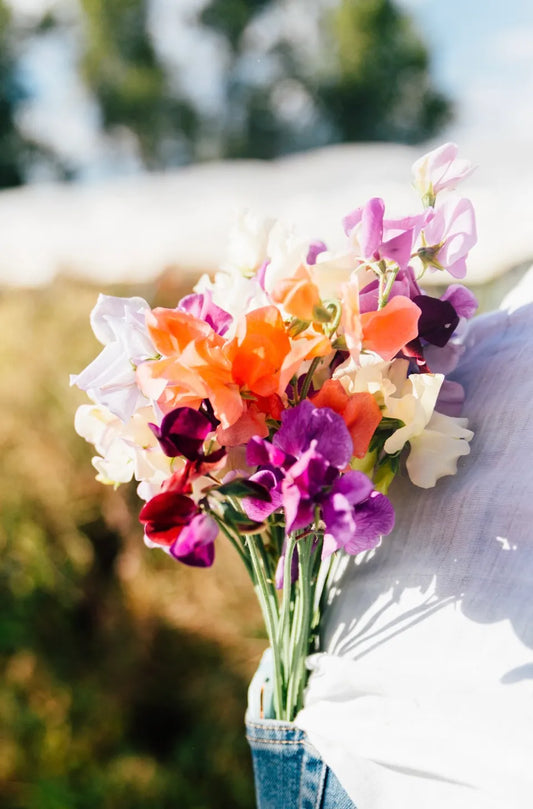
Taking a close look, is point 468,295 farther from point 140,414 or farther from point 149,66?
point 149,66

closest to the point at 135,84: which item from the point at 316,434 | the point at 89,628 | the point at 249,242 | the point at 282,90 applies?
the point at 282,90

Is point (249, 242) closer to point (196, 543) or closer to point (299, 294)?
point (299, 294)

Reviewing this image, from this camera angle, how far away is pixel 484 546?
1.72 ft

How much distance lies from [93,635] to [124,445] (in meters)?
1.46


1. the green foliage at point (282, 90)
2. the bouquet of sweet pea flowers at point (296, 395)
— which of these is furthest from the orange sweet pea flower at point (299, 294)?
the green foliage at point (282, 90)

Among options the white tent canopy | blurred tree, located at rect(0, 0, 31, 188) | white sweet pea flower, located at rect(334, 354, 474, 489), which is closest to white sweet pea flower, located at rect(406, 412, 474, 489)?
white sweet pea flower, located at rect(334, 354, 474, 489)

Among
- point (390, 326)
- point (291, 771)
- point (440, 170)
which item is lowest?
point (291, 771)

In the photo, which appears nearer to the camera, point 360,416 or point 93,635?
point 360,416

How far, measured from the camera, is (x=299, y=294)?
48cm

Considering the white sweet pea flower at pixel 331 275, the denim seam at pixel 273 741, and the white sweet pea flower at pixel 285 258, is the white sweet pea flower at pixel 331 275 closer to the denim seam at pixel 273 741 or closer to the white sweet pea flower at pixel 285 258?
the white sweet pea flower at pixel 285 258

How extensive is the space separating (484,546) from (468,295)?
0.64 feet

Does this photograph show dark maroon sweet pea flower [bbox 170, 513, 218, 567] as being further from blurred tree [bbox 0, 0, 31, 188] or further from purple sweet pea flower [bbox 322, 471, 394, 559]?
blurred tree [bbox 0, 0, 31, 188]

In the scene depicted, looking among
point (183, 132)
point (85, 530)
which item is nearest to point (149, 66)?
point (183, 132)

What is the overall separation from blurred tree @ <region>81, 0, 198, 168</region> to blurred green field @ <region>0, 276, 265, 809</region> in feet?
36.4
